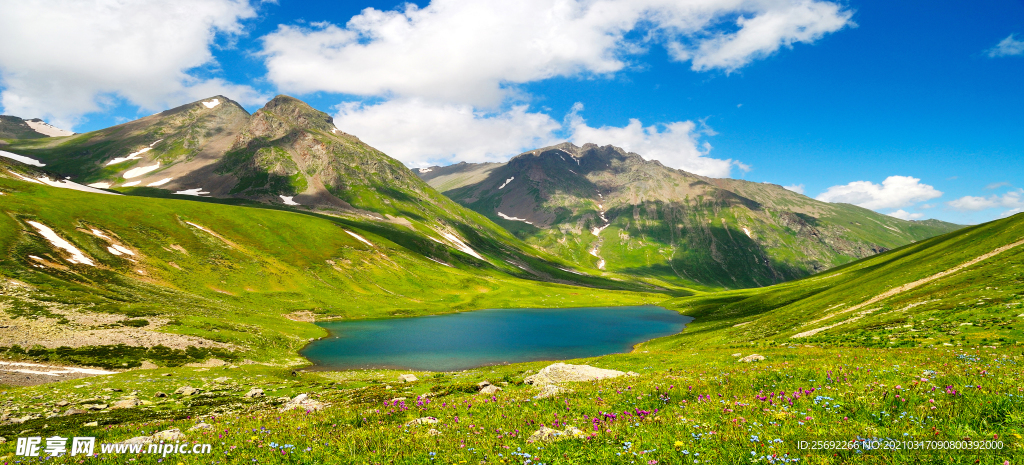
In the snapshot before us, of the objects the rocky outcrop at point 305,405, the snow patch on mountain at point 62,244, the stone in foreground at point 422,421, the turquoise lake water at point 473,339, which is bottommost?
the turquoise lake water at point 473,339

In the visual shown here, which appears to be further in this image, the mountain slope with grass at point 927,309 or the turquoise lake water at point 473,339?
the turquoise lake water at point 473,339

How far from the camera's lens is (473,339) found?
85.0m

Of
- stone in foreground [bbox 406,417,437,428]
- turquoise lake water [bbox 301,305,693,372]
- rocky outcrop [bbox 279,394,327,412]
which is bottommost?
turquoise lake water [bbox 301,305,693,372]

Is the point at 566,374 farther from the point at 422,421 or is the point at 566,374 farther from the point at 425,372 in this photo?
the point at 425,372

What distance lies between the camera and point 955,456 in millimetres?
6684

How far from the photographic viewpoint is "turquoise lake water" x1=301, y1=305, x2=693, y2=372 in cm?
6431

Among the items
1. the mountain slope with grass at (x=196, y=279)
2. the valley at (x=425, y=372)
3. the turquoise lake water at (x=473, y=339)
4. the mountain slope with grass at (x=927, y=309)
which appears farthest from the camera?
the turquoise lake water at (x=473, y=339)

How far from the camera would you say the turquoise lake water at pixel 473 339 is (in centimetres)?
6431

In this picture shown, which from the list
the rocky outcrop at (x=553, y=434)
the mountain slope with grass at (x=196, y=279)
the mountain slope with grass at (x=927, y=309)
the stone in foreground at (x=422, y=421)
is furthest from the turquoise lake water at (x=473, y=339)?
the rocky outcrop at (x=553, y=434)

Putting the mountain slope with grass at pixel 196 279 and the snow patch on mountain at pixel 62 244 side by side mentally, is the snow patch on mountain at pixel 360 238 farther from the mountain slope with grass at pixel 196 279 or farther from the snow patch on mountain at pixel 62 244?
the snow patch on mountain at pixel 62 244

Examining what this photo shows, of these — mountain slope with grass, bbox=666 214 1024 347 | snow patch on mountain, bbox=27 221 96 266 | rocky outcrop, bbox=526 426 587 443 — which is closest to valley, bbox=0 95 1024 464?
rocky outcrop, bbox=526 426 587 443

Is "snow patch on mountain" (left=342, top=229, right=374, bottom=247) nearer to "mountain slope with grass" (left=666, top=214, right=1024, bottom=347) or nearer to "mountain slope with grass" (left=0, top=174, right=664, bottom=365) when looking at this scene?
"mountain slope with grass" (left=0, top=174, right=664, bottom=365)

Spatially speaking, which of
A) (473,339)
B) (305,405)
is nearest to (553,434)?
(305,405)

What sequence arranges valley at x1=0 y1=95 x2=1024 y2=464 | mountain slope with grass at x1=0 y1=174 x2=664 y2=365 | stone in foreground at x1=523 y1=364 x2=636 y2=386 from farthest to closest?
1. mountain slope with grass at x1=0 y1=174 x2=664 y2=365
2. stone in foreground at x1=523 y1=364 x2=636 y2=386
3. valley at x1=0 y1=95 x2=1024 y2=464
